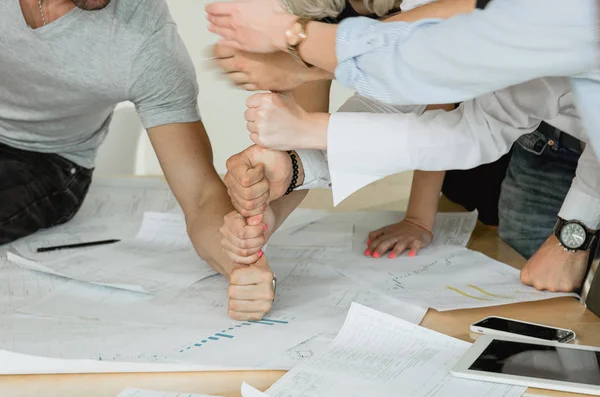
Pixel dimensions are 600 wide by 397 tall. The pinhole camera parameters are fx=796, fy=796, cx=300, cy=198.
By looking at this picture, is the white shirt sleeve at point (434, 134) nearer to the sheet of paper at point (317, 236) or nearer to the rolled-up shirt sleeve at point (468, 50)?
the rolled-up shirt sleeve at point (468, 50)

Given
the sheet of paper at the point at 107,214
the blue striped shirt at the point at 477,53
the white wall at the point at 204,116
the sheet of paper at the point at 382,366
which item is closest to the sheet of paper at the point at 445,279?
the sheet of paper at the point at 382,366

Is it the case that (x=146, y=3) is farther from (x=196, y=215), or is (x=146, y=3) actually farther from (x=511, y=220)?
(x=511, y=220)

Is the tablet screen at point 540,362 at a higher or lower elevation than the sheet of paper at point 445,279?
higher

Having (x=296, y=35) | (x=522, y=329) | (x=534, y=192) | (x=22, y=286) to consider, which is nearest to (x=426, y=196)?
(x=534, y=192)

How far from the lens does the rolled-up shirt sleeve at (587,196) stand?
115cm

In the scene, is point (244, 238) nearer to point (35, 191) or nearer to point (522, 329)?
point (522, 329)

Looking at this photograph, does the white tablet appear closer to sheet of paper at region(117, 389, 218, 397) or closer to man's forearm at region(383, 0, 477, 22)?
sheet of paper at region(117, 389, 218, 397)

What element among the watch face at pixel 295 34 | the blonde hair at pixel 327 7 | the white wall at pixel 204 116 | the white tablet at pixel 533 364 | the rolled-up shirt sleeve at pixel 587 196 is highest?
the watch face at pixel 295 34

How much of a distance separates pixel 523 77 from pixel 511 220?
691 mm

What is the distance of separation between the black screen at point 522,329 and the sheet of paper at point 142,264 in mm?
448

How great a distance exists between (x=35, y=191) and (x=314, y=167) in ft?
2.05

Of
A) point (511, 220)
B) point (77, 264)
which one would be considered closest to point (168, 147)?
point (77, 264)

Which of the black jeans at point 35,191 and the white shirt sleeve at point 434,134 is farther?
the black jeans at point 35,191

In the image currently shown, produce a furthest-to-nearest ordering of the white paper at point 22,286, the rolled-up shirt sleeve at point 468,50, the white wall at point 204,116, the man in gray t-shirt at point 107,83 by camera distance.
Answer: the white wall at point 204,116 < the man in gray t-shirt at point 107,83 < the white paper at point 22,286 < the rolled-up shirt sleeve at point 468,50
